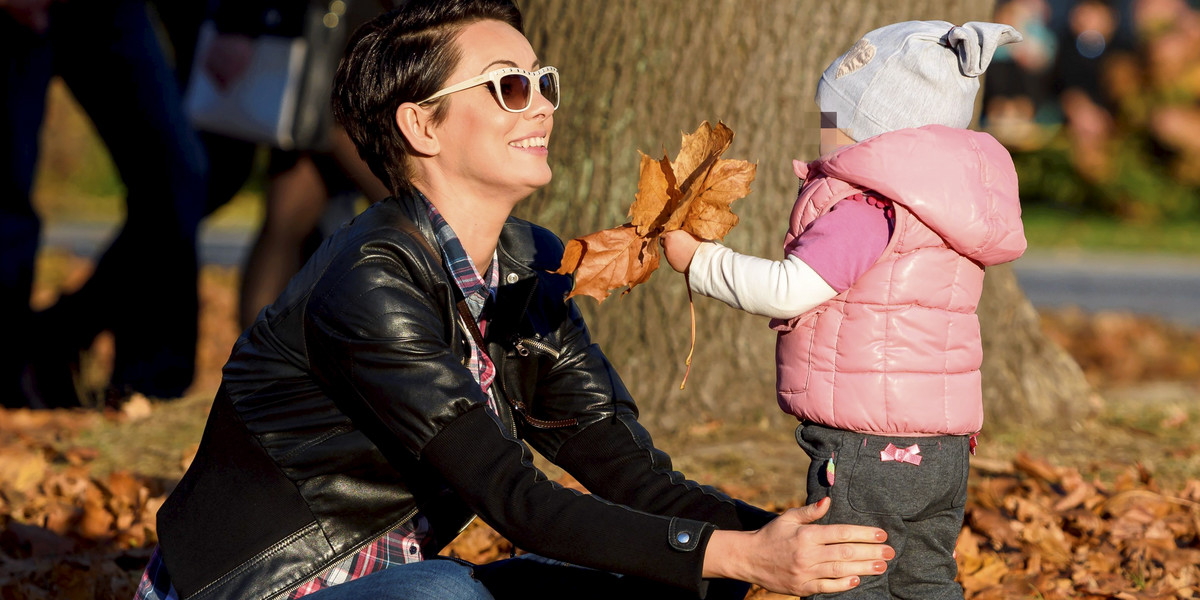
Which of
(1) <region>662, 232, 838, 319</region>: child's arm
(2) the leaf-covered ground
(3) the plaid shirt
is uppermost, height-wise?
(1) <region>662, 232, 838, 319</region>: child's arm

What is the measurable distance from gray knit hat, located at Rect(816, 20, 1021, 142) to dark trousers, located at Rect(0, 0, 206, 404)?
356 cm

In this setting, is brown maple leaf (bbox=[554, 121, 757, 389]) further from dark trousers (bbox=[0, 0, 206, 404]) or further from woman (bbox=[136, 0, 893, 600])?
dark trousers (bbox=[0, 0, 206, 404])

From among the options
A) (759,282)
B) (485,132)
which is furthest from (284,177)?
(759,282)

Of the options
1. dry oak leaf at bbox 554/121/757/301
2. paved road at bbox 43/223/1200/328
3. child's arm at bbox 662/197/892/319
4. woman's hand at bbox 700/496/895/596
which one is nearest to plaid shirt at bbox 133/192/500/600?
dry oak leaf at bbox 554/121/757/301

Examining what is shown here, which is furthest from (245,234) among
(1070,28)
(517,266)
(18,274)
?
(517,266)

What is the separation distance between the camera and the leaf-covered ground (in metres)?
3.15

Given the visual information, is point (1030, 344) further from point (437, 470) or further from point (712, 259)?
point (437, 470)

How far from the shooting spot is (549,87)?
101 inches

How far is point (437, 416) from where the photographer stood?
213 cm

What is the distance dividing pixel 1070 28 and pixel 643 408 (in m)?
14.4

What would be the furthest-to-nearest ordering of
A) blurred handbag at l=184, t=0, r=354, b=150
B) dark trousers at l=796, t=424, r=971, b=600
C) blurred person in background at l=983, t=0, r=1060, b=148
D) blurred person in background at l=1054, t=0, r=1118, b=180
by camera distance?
1. blurred person in background at l=983, t=0, r=1060, b=148
2. blurred person in background at l=1054, t=0, r=1118, b=180
3. blurred handbag at l=184, t=0, r=354, b=150
4. dark trousers at l=796, t=424, r=971, b=600

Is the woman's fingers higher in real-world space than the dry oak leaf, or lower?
lower

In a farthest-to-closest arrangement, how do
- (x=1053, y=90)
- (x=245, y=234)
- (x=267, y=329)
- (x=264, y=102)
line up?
(x=1053, y=90)
(x=245, y=234)
(x=264, y=102)
(x=267, y=329)

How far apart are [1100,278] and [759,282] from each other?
9.55m
